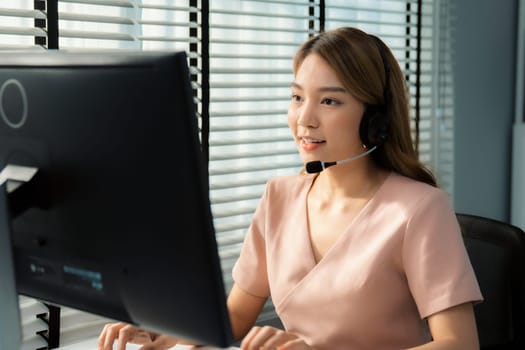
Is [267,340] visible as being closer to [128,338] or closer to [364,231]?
Answer: [128,338]

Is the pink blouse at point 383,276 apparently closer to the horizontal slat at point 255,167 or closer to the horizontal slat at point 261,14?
the horizontal slat at point 255,167

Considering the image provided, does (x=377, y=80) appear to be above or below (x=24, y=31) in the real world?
below

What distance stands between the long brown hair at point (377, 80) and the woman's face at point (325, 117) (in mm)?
19

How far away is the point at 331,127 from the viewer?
5.07 feet

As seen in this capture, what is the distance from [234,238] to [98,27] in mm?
845

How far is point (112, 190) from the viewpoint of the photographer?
Result: 2.93 feet

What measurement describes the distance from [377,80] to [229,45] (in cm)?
118

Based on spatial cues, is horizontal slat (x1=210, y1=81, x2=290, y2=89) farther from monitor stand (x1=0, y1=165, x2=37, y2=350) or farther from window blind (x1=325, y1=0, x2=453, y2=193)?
monitor stand (x1=0, y1=165, x2=37, y2=350)

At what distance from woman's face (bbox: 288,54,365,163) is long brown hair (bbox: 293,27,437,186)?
0.02 meters

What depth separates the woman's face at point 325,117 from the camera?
1.54 m

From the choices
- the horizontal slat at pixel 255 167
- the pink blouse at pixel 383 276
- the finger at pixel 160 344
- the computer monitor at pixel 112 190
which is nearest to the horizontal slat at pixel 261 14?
the horizontal slat at pixel 255 167

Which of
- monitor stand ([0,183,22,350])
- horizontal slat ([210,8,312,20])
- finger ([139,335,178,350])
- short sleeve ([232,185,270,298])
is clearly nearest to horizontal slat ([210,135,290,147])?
horizontal slat ([210,8,312,20])

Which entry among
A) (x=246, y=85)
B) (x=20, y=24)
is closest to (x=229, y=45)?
(x=246, y=85)

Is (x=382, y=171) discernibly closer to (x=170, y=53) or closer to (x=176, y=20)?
(x=170, y=53)
